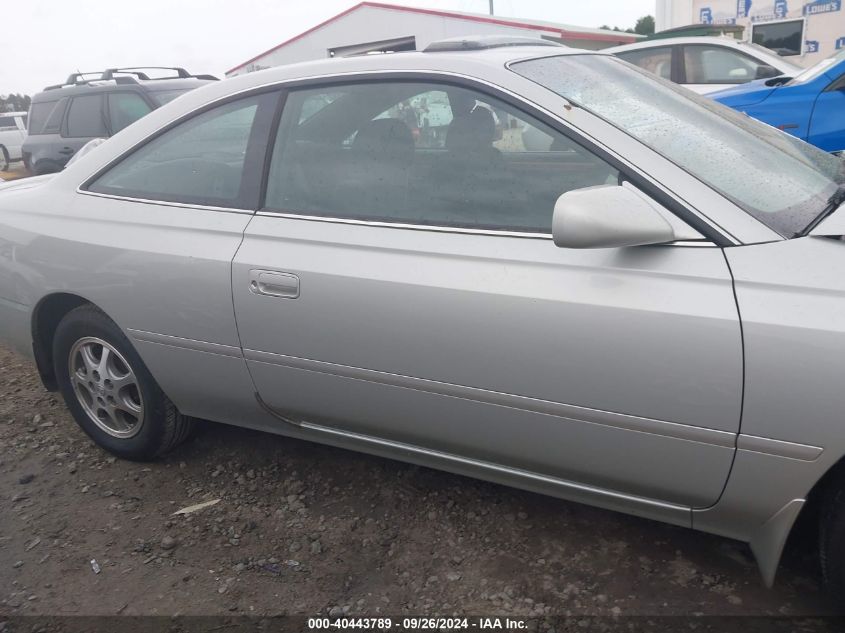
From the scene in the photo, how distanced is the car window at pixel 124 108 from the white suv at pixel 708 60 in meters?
5.09

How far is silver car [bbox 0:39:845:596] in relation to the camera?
6.09 ft

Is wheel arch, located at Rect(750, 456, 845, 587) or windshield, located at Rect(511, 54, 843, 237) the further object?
windshield, located at Rect(511, 54, 843, 237)

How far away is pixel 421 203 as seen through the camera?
2.32 meters

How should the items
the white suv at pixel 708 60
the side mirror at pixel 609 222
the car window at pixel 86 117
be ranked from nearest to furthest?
the side mirror at pixel 609 222
the white suv at pixel 708 60
the car window at pixel 86 117

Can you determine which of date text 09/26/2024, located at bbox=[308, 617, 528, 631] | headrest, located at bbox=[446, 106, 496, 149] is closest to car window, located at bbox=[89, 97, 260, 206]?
headrest, located at bbox=[446, 106, 496, 149]

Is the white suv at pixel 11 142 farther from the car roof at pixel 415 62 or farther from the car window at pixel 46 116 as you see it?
the car roof at pixel 415 62

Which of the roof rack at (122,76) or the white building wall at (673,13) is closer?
the roof rack at (122,76)

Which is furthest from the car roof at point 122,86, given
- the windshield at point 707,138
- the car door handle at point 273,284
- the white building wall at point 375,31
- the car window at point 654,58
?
the white building wall at point 375,31

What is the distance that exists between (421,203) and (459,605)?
127 cm

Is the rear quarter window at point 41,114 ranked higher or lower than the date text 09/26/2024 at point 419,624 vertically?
higher

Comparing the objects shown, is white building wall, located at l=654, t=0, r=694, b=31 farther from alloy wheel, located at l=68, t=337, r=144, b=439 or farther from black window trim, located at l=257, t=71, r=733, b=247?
→ alloy wheel, located at l=68, t=337, r=144, b=439

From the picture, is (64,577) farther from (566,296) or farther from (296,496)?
(566,296)

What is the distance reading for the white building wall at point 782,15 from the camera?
592 inches

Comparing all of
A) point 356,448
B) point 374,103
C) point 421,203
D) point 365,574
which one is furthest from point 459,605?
point 374,103
